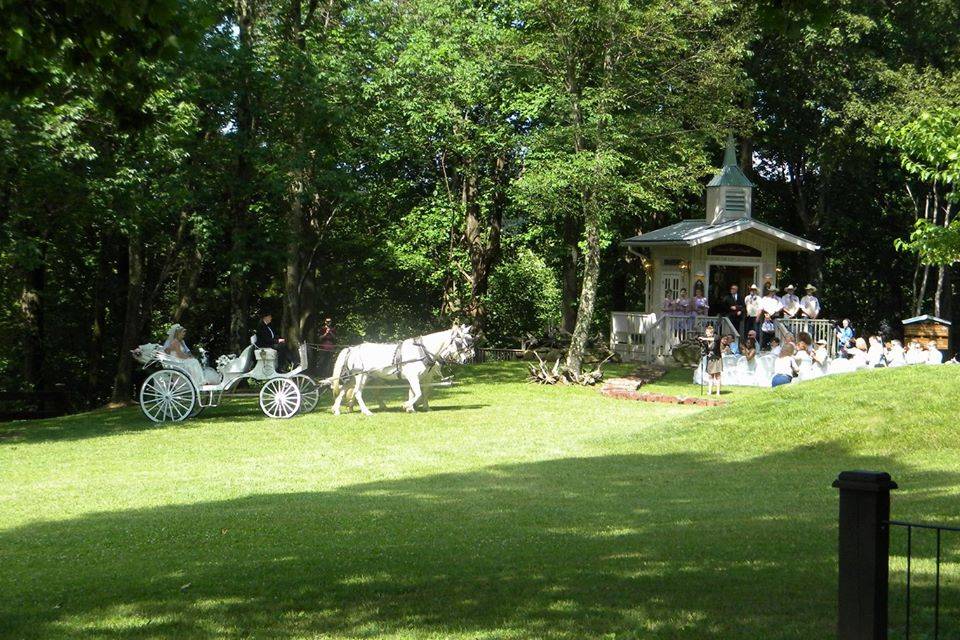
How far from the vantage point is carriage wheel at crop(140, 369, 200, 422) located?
2239 centimetres

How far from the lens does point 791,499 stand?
12500 mm

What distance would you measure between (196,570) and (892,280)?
43353 millimetres

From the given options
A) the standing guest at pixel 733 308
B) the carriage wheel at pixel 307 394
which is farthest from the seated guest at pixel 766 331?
the carriage wheel at pixel 307 394

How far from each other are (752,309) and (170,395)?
55.3 feet

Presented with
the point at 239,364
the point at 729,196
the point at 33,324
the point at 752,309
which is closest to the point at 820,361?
the point at 752,309

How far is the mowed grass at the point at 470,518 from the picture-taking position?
289 inches

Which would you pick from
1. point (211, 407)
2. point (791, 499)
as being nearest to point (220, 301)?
point (211, 407)

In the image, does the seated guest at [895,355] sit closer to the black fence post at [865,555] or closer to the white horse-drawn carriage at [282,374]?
the white horse-drawn carriage at [282,374]

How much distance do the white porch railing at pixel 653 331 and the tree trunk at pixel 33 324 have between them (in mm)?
18310

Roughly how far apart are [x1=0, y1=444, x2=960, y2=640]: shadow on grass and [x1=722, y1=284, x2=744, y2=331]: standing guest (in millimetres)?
18773

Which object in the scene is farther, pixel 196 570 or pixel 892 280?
pixel 892 280

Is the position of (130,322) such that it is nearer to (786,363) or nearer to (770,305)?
(786,363)

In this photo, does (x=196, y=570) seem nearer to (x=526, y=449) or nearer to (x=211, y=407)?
(x=526, y=449)

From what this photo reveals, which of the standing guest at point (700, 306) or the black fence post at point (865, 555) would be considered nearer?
the black fence post at point (865, 555)
